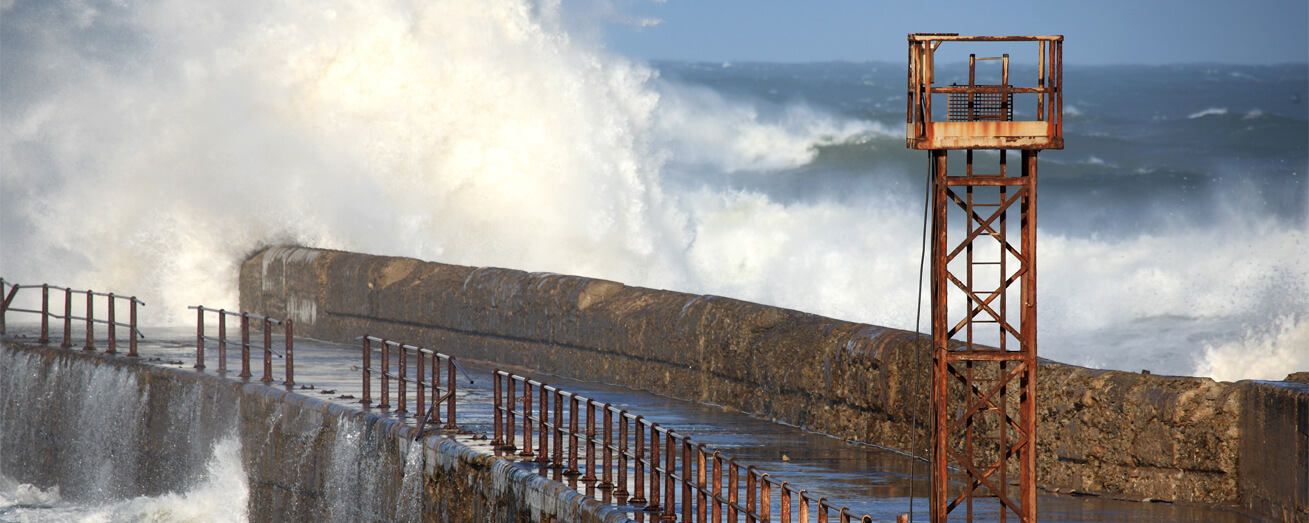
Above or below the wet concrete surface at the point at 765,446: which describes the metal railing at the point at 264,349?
above

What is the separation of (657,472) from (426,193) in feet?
52.9

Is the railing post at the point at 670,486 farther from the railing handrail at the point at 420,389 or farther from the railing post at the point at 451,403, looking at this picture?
the railing post at the point at 451,403

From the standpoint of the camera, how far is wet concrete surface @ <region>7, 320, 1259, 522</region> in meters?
9.08

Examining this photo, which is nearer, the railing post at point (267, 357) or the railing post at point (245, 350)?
the railing post at point (267, 357)

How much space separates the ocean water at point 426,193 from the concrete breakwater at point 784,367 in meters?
3.13

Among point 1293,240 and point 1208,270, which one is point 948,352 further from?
point 1293,240

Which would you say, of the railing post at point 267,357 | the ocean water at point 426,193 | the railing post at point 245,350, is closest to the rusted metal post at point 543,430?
the railing post at point 267,357

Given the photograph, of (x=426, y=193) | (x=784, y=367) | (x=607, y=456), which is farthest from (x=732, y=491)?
(x=426, y=193)

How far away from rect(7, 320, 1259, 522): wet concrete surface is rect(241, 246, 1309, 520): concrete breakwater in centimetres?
15

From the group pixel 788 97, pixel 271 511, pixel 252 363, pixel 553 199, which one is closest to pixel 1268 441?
pixel 271 511

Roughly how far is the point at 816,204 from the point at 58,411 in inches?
1157

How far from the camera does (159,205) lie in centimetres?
2175

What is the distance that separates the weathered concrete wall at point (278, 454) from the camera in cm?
1052

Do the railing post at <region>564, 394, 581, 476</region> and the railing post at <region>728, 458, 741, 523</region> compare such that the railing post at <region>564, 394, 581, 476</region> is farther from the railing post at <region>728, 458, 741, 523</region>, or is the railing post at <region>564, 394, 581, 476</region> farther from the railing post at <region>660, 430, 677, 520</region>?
the railing post at <region>728, 458, 741, 523</region>
